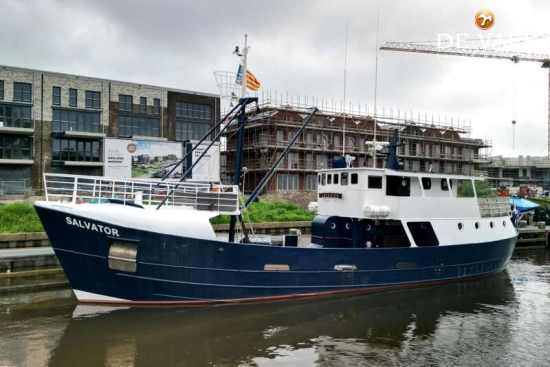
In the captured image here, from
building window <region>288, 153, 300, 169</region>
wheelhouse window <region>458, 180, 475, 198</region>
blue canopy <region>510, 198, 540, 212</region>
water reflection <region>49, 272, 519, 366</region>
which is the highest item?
building window <region>288, 153, 300, 169</region>

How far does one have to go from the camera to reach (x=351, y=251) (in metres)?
16.6

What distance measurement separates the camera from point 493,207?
2130 cm

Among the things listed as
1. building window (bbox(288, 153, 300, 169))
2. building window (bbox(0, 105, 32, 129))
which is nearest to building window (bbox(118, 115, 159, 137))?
building window (bbox(0, 105, 32, 129))

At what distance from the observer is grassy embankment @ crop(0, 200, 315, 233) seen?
925 inches

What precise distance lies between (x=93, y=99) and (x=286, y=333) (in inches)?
1468

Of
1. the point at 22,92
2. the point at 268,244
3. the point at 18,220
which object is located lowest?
the point at 268,244

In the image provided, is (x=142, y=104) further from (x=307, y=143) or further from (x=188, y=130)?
(x=307, y=143)

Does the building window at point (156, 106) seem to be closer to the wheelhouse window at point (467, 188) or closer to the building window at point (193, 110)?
the building window at point (193, 110)

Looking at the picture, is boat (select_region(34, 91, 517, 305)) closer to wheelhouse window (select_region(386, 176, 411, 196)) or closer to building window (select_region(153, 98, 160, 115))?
wheelhouse window (select_region(386, 176, 411, 196))

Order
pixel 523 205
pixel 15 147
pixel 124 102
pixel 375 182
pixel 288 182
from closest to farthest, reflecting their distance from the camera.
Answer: pixel 375 182 → pixel 523 205 → pixel 15 147 → pixel 124 102 → pixel 288 182

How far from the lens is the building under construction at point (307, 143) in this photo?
4703 centimetres

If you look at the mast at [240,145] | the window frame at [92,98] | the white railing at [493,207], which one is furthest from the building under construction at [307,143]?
the mast at [240,145]

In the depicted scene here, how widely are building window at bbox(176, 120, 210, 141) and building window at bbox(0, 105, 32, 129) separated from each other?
1347cm

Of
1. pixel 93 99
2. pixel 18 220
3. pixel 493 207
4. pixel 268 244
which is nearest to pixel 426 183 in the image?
pixel 493 207
